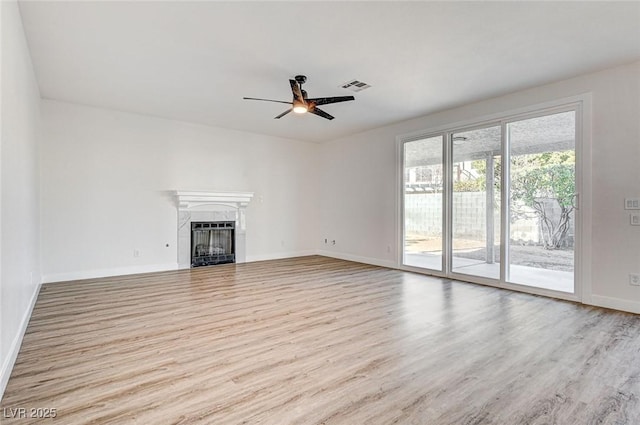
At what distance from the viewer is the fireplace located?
626 cm

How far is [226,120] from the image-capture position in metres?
6.08

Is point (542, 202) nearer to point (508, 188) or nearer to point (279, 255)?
point (508, 188)

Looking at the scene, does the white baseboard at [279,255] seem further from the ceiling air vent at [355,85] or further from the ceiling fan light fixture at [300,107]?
the ceiling air vent at [355,85]

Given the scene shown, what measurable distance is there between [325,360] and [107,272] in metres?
4.64

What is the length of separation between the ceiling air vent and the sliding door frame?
73.7 inches

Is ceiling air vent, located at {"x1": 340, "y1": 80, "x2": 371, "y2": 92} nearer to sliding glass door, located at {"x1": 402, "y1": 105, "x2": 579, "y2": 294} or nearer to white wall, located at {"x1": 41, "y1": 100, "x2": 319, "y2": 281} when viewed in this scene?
sliding glass door, located at {"x1": 402, "y1": 105, "x2": 579, "y2": 294}

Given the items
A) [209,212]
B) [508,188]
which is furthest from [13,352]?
[508,188]

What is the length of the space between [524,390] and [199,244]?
5.67 meters

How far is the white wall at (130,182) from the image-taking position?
16.5ft

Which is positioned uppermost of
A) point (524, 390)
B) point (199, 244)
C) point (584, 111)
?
point (584, 111)

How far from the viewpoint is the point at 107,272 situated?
5379 millimetres

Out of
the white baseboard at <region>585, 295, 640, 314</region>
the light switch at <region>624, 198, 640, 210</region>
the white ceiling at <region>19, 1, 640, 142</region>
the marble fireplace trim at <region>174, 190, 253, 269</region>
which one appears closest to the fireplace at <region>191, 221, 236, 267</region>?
the marble fireplace trim at <region>174, 190, 253, 269</region>

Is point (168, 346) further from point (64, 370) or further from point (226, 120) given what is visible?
point (226, 120)

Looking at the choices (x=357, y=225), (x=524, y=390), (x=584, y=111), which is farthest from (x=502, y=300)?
(x=357, y=225)
